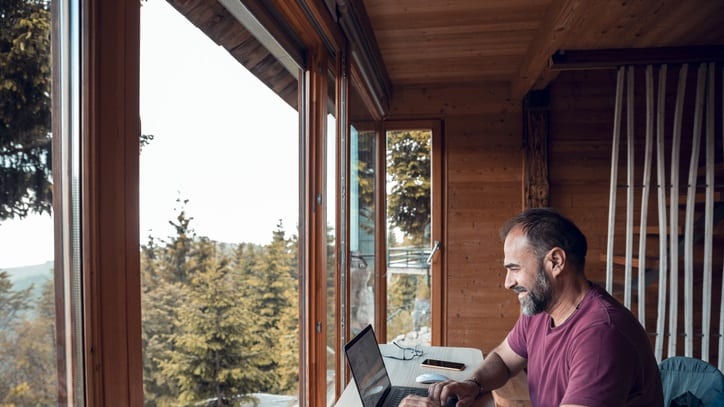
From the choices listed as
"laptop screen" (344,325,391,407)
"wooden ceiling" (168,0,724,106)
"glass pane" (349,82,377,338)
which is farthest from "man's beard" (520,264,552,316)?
"glass pane" (349,82,377,338)

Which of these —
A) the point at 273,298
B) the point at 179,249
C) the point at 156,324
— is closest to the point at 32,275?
the point at 156,324

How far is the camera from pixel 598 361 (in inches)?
48.6

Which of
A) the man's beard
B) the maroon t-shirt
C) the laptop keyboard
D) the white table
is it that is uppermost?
the man's beard

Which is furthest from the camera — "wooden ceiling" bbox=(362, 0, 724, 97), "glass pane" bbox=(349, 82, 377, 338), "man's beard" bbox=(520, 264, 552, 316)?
"glass pane" bbox=(349, 82, 377, 338)

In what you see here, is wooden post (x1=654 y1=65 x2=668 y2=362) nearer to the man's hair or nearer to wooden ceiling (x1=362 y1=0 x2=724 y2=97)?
wooden ceiling (x1=362 y1=0 x2=724 y2=97)

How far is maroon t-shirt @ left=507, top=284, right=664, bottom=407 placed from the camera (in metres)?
1.21

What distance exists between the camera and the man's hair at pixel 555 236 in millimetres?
1479

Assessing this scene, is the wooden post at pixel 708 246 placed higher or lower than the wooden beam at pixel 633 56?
lower

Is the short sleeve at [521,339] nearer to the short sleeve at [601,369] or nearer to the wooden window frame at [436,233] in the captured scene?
the short sleeve at [601,369]

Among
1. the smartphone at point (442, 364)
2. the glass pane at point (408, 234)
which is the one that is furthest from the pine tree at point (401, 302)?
the smartphone at point (442, 364)

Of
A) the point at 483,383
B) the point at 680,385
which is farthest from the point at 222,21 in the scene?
the point at 680,385

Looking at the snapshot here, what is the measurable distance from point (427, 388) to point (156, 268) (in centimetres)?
102

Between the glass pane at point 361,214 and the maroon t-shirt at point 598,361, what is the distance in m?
1.53

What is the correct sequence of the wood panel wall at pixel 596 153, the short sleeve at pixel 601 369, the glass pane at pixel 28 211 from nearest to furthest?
the glass pane at pixel 28 211, the short sleeve at pixel 601 369, the wood panel wall at pixel 596 153
